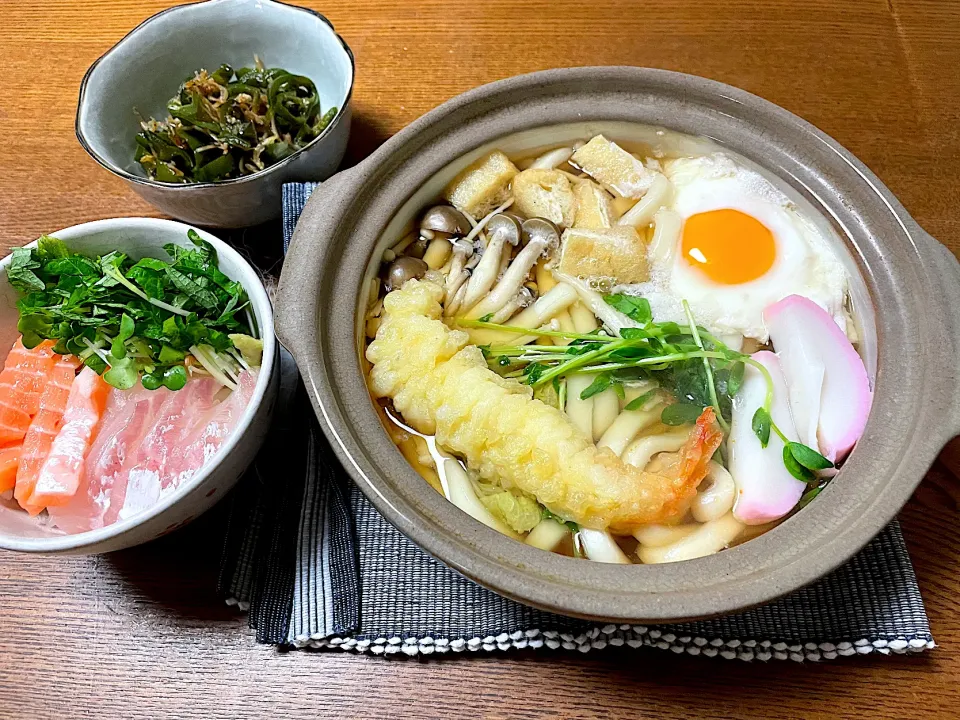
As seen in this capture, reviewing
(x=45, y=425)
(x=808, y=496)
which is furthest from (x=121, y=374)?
(x=808, y=496)

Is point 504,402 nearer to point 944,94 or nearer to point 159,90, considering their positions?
point 159,90

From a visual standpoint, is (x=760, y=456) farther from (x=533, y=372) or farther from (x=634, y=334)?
(x=533, y=372)

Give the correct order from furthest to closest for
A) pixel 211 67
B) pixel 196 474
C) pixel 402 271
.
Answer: pixel 211 67
pixel 402 271
pixel 196 474

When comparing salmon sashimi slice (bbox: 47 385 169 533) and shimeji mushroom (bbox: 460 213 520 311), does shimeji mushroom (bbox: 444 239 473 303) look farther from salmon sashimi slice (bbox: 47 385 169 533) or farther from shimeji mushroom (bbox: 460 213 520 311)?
salmon sashimi slice (bbox: 47 385 169 533)

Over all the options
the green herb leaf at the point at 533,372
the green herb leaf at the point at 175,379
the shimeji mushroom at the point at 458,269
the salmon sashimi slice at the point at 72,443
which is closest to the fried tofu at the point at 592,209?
the shimeji mushroom at the point at 458,269

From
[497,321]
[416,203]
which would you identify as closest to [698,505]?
[497,321]

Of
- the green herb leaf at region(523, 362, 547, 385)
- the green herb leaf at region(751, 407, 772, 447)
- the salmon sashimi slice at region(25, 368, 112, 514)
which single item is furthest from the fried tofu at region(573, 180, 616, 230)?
the salmon sashimi slice at region(25, 368, 112, 514)

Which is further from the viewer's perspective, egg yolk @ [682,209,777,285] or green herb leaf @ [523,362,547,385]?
egg yolk @ [682,209,777,285]
